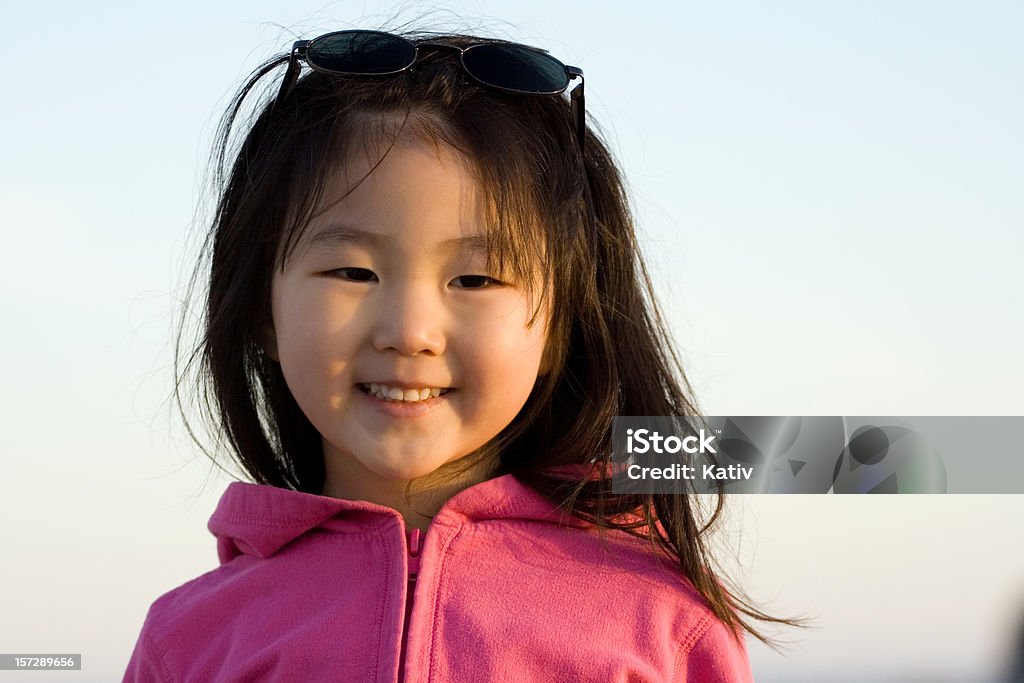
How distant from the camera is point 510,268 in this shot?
2.53 metres

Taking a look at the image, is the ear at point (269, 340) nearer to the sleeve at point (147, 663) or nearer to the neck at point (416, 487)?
the neck at point (416, 487)

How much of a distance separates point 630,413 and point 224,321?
3.09ft

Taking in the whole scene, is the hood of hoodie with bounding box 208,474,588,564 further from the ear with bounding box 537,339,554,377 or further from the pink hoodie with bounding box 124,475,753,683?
the ear with bounding box 537,339,554,377

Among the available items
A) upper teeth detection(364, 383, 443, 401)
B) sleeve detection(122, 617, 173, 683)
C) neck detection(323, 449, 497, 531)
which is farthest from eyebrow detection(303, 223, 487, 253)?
sleeve detection(122, 617, 173, 683)

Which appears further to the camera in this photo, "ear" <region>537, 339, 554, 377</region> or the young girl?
"ear" <region>537, 339, 554, 377</region>

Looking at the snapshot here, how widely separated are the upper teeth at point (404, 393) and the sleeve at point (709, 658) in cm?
73

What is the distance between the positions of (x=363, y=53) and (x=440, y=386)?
29.7 inches

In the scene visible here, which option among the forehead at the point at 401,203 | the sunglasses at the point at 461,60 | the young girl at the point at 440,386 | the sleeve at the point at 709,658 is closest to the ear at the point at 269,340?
the young girl at the point at 440,386

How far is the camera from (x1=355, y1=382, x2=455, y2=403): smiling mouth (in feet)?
8.27

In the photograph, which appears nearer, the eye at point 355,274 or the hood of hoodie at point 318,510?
the eye at point 355,274

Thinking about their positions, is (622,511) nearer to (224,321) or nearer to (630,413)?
(630,413)

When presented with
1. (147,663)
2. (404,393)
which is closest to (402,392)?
(404,393)

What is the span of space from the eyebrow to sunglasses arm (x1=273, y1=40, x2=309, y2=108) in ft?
1.46

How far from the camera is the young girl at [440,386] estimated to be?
2479 mm
